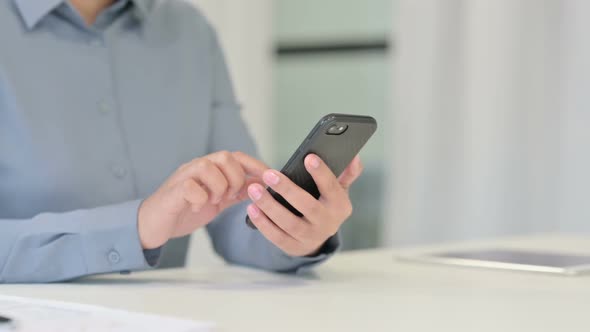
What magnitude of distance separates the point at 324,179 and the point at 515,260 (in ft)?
1.62

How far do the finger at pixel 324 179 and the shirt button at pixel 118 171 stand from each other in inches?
17.8

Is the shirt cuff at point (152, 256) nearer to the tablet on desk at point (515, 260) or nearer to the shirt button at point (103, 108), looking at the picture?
the shirt button at point (103, 108)

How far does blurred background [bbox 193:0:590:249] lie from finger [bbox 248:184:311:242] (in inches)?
71.7

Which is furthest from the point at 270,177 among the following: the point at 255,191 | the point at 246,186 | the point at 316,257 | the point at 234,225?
the point at 234,225

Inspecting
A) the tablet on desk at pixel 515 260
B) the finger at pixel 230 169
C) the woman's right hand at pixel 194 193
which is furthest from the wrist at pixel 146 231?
the tablet on desk at pixel 515 260

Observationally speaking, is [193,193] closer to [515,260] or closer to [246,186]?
[246,186]

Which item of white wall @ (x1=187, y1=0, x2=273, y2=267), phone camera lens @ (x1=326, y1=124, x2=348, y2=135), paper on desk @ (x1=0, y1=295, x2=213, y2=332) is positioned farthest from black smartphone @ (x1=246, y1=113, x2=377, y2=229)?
white wall @ (x1=187, y1=0, x2=273, y2=267)

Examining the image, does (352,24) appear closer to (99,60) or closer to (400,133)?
(400,133)

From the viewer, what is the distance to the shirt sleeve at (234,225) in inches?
55.1

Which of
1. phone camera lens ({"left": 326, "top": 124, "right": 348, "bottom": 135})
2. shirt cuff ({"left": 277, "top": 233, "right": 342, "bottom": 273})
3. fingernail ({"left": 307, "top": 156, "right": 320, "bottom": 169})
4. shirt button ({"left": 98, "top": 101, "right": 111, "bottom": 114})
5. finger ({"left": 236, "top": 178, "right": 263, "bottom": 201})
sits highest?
shirt button ({"left": 98, "top": 101, "right": 111, "bottom": 114})

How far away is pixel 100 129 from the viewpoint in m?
1.52

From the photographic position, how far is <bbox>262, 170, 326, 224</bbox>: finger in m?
1.13

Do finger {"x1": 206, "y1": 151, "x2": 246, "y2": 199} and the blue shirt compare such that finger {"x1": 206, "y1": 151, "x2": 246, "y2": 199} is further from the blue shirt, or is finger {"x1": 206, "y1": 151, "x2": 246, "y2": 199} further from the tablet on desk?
the tablet on desk

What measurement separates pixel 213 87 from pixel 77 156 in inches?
13.3
